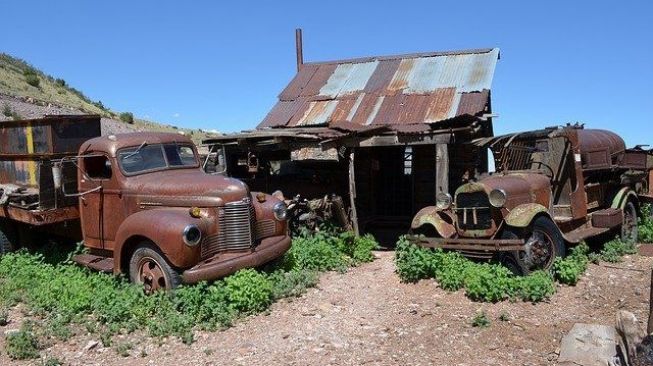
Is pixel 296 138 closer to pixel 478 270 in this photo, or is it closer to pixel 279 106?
pixel 279 106

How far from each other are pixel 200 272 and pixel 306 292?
5.32ft

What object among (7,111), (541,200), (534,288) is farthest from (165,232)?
(7,111)

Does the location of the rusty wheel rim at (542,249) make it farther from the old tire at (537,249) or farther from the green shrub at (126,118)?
the green shrub at (126,118)

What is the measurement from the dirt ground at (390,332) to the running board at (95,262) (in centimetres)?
137

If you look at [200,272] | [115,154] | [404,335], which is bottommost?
[404,335]

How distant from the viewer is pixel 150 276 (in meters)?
7.37

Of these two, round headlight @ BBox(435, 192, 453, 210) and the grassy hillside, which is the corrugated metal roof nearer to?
round headlight @ BBox(435, 192, 453, 210)

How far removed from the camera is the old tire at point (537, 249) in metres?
7.93

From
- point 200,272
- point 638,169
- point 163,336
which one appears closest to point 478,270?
point 200,272

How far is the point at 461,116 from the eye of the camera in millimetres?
11094

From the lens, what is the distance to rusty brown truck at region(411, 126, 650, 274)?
26.5 feet

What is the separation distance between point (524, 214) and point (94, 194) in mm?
6321

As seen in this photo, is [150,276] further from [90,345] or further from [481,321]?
[481,321]

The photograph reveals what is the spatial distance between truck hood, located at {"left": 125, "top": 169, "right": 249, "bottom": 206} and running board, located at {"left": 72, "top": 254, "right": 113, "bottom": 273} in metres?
1.15
